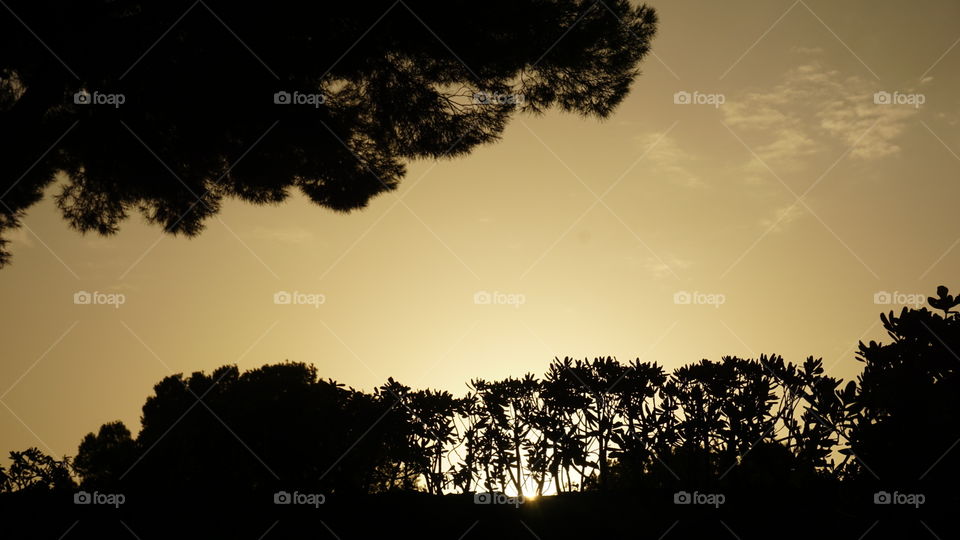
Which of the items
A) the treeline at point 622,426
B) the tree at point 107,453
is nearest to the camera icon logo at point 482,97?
the treeline at point 622,426

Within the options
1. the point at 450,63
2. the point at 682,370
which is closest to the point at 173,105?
the point at 450,63

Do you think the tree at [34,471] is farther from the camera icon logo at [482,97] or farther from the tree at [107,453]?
the tree at [107,453]

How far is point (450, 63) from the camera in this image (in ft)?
24.1

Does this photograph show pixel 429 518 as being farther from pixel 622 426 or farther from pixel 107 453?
pixel 107 453

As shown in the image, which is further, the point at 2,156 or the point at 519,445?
the point at 519,445

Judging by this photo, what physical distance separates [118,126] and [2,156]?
5.38 feet

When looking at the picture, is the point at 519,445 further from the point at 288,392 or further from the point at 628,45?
the point at 288,392

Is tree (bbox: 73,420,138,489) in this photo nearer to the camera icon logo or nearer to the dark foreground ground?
the dark foreground ground

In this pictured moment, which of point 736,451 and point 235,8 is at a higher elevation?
point 235,8

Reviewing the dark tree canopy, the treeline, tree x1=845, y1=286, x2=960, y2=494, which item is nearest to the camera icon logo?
the dark tree canopy

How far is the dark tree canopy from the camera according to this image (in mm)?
6699

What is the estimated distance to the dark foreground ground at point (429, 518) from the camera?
4.82m

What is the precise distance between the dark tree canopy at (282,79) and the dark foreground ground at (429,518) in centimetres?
413

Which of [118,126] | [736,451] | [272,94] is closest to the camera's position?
[736,451]
